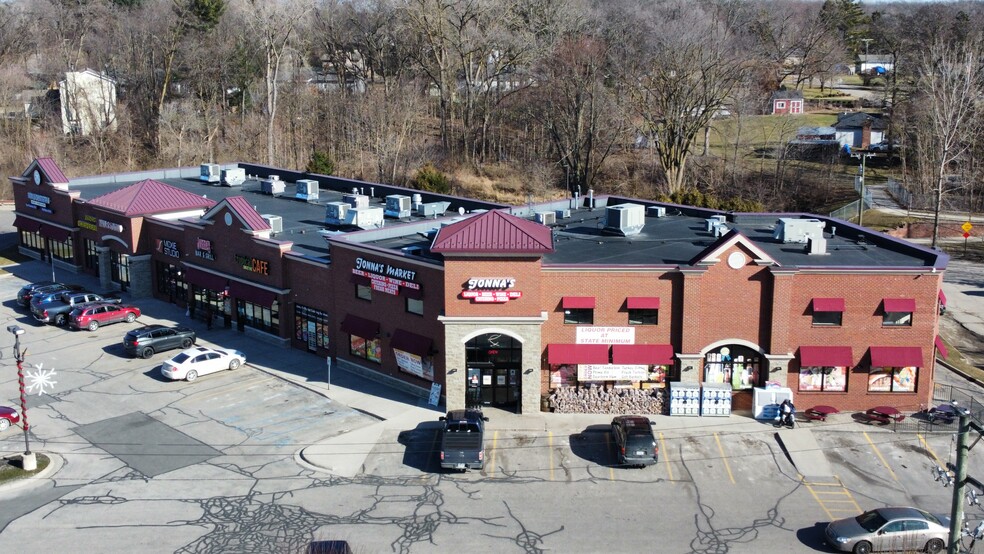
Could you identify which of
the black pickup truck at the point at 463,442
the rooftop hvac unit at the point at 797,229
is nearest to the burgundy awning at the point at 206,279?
the black pickup truck at the point at 463,442

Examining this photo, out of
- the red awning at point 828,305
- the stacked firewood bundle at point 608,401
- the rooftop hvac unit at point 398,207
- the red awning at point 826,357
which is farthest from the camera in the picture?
the rooftop hvac unit at point 398,207


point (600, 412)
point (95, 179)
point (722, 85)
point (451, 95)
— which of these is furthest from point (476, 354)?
point (451, 95)

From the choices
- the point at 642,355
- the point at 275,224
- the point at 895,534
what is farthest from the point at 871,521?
the point at 275,224

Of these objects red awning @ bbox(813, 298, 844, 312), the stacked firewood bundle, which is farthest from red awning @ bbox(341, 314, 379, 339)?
red awning @ bbox(813, 298, 844, 312)

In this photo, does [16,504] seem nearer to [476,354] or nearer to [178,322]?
[476,354]

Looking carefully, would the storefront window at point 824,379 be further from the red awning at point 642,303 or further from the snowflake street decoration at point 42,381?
the snowflake street decoration at point 42,381
